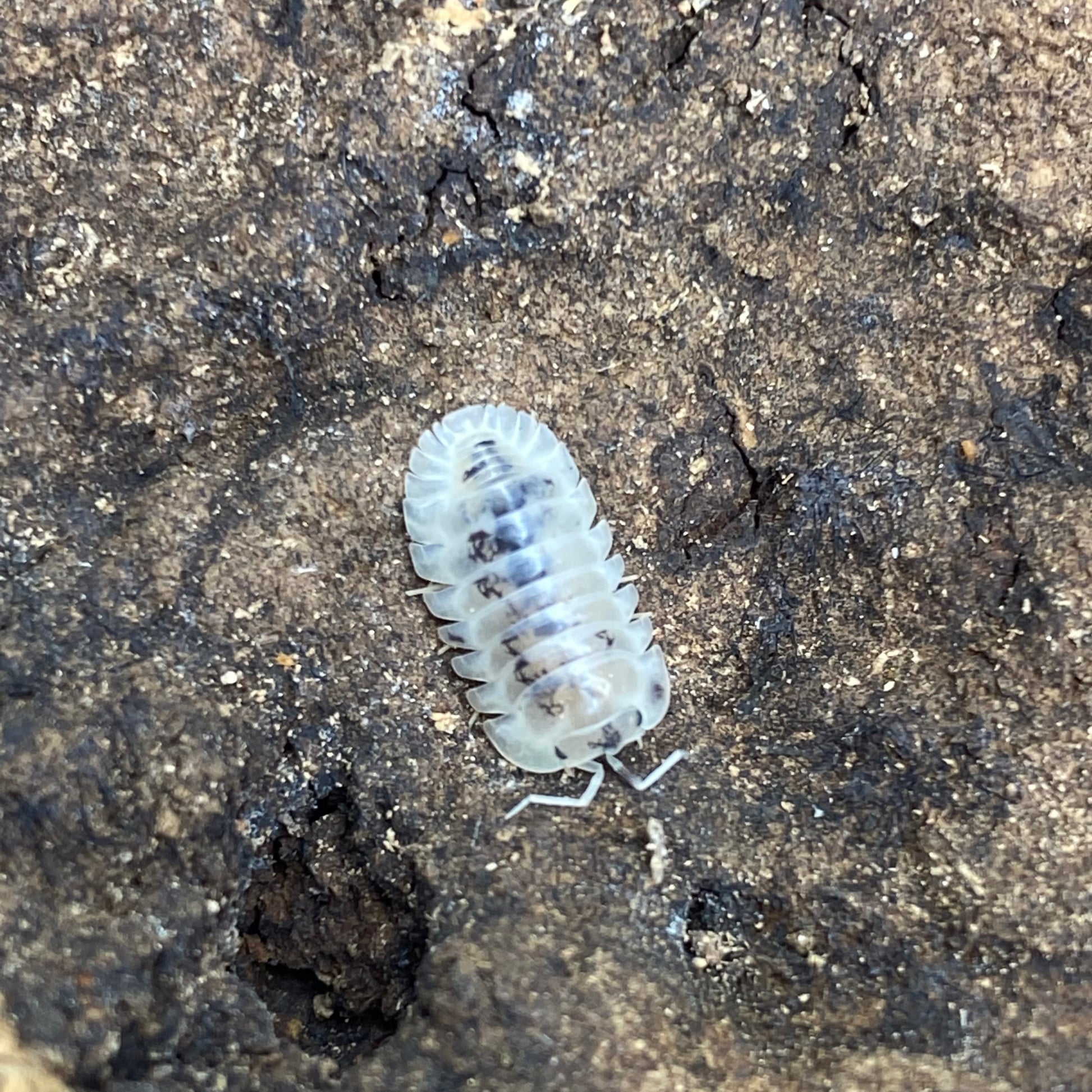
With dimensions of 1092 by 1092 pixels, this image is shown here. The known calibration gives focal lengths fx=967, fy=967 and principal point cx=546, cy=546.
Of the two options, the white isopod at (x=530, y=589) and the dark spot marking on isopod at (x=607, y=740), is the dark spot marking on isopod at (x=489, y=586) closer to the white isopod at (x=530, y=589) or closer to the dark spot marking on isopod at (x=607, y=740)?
the white isopod at (x=530, y=589)

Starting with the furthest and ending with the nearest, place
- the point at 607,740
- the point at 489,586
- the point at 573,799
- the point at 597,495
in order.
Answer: the point at 597,495, the point at 489,586, the point at 607,740, the point at 573,799

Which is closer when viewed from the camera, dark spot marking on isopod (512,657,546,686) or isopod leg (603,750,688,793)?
isopod leg (603,750,688,793)

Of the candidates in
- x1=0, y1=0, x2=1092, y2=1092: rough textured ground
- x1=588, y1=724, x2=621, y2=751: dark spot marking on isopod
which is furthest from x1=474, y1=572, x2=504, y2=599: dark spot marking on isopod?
x1=588, y1=724, x2=621, y2=751: dark spot marking on isopod

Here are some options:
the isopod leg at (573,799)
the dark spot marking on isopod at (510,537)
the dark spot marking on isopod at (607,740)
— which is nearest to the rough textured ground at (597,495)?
the isopod leg at (573,799)

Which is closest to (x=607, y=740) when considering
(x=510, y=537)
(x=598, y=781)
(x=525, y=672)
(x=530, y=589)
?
(x=598, y=781)

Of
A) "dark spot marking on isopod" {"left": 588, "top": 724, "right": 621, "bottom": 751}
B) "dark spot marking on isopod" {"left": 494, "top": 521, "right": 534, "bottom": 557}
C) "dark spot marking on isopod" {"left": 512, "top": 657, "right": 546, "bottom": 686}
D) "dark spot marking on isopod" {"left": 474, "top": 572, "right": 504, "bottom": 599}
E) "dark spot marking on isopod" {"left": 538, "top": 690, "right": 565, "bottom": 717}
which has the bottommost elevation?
"dark spot marking on isopod" {"left": 588, "top": 724, "right": 621, "bottom": 751}

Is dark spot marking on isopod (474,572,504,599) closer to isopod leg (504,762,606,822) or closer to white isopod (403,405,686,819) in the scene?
white isopod (403,405,686,819)

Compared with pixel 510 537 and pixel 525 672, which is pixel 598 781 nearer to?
pixel 525 672
